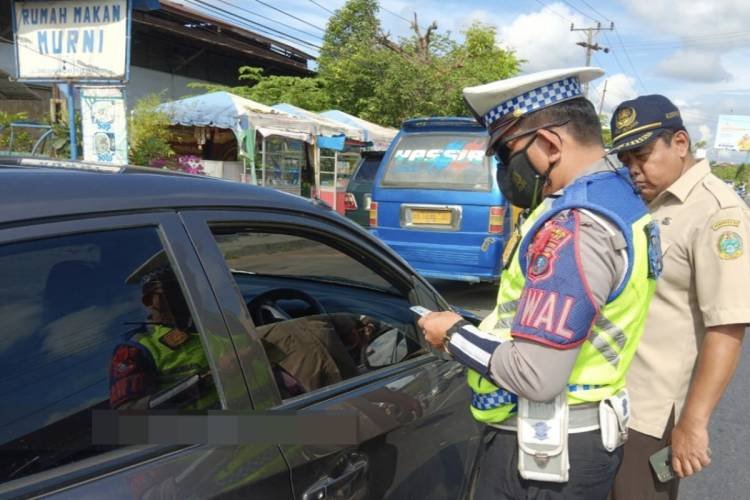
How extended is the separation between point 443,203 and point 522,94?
555 centimetres

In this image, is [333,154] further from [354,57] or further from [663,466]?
→ [663,466]

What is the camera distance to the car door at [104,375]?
1.16 metres

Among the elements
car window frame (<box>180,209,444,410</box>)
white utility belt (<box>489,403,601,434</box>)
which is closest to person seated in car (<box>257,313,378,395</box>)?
car window frame (<box>180,209,444,410</box>)

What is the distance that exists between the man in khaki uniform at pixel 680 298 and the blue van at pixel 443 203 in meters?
4.66

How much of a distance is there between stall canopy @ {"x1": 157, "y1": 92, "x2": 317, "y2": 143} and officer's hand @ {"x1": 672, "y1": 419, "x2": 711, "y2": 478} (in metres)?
11.1

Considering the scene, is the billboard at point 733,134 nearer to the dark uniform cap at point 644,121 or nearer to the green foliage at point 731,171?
the green foliage at point 731,171

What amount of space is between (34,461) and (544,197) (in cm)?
127

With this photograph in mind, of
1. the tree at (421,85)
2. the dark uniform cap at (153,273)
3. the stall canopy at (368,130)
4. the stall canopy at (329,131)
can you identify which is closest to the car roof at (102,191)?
the dark uniform cap at (153,273)

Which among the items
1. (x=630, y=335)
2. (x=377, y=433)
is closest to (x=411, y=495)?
(x=377, y=433)

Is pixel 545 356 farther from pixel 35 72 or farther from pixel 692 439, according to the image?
pixel 35 72

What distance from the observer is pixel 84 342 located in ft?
4.26

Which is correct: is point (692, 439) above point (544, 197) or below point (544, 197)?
below

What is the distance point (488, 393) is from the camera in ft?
5.23

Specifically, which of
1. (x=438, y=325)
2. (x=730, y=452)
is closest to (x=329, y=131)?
(x=730, y=452)
